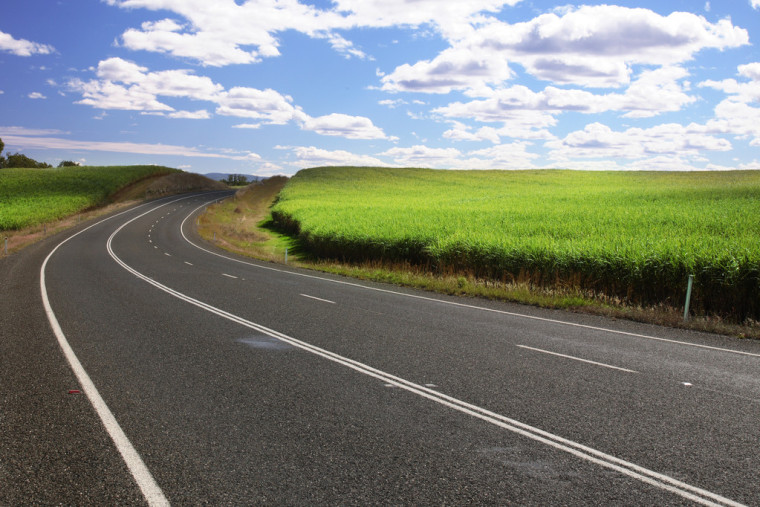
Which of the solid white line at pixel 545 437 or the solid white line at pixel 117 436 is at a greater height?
the solid white line at pixel 545 437

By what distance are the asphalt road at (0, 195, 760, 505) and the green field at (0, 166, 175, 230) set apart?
4170 centimetres

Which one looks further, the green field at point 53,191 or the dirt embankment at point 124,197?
the green field at point 53,191

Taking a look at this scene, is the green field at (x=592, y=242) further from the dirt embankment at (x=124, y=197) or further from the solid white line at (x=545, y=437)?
the dirt embankment at (x=124, y=197)

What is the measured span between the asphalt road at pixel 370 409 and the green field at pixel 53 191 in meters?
41.7

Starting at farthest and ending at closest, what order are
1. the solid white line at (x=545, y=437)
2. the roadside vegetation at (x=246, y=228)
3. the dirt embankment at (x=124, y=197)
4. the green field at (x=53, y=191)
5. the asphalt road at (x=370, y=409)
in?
1. the green field at (x=53, y=191)
2. the dirt embankment at (x=124, y=197)
3. the roadside vegetation at (x=246, y=228)
4. the asphalt road at (x=370, y=409)
5. the solid white line at (x=545, y=437)

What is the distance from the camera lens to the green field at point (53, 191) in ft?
159

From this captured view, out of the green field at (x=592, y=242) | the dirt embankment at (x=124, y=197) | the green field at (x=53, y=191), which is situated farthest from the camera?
the green field at (x=53, y=191)

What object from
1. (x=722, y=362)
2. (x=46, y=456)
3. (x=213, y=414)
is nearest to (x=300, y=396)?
(x=213, y=414)

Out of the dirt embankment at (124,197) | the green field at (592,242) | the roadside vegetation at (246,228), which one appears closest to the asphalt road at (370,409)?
the green field at (592,242)

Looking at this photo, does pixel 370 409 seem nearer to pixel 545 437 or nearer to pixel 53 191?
pixel 545 437

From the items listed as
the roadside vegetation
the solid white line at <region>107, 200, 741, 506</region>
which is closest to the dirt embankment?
the roadside vegetation

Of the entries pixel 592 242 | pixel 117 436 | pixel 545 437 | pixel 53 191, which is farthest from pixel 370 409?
pixel 53 191

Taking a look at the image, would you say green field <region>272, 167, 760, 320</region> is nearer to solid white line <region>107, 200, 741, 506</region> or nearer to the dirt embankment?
solid white line <region>107, 200, 741, 506</region>

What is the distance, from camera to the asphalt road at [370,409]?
457cm
